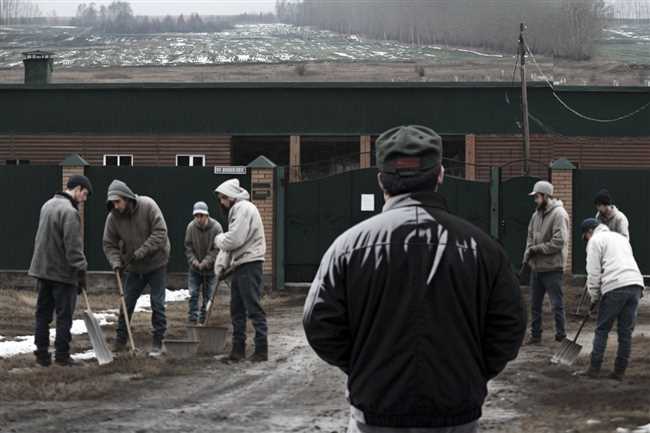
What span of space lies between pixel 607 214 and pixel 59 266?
19.1ft

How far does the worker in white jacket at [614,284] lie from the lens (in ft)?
34.8

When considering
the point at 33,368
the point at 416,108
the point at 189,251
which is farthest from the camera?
the point at 416,108

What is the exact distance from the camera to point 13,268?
2181cm

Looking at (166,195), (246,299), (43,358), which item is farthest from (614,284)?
(166,195)

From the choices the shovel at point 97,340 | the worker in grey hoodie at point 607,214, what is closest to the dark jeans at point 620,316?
the worker in grey hoodie at point 607,214

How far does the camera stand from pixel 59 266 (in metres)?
11.3

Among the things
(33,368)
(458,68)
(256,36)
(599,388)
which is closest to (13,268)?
(33,368)

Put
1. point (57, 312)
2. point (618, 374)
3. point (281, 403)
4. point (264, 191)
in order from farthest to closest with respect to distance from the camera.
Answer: point (264, 191) < point (57, 312) < point (618, 374) < point (281, 403)

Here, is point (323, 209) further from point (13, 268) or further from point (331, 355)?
point (331, 355)

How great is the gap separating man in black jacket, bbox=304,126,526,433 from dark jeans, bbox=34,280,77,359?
7542 millimetres

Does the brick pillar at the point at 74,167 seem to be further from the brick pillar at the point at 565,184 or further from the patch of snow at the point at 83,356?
the patch of snow at the point at 83,356

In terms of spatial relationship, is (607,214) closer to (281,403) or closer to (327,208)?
(281,403)

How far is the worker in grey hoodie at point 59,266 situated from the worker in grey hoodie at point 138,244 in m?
0.67

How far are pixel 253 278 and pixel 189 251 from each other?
3353mm
